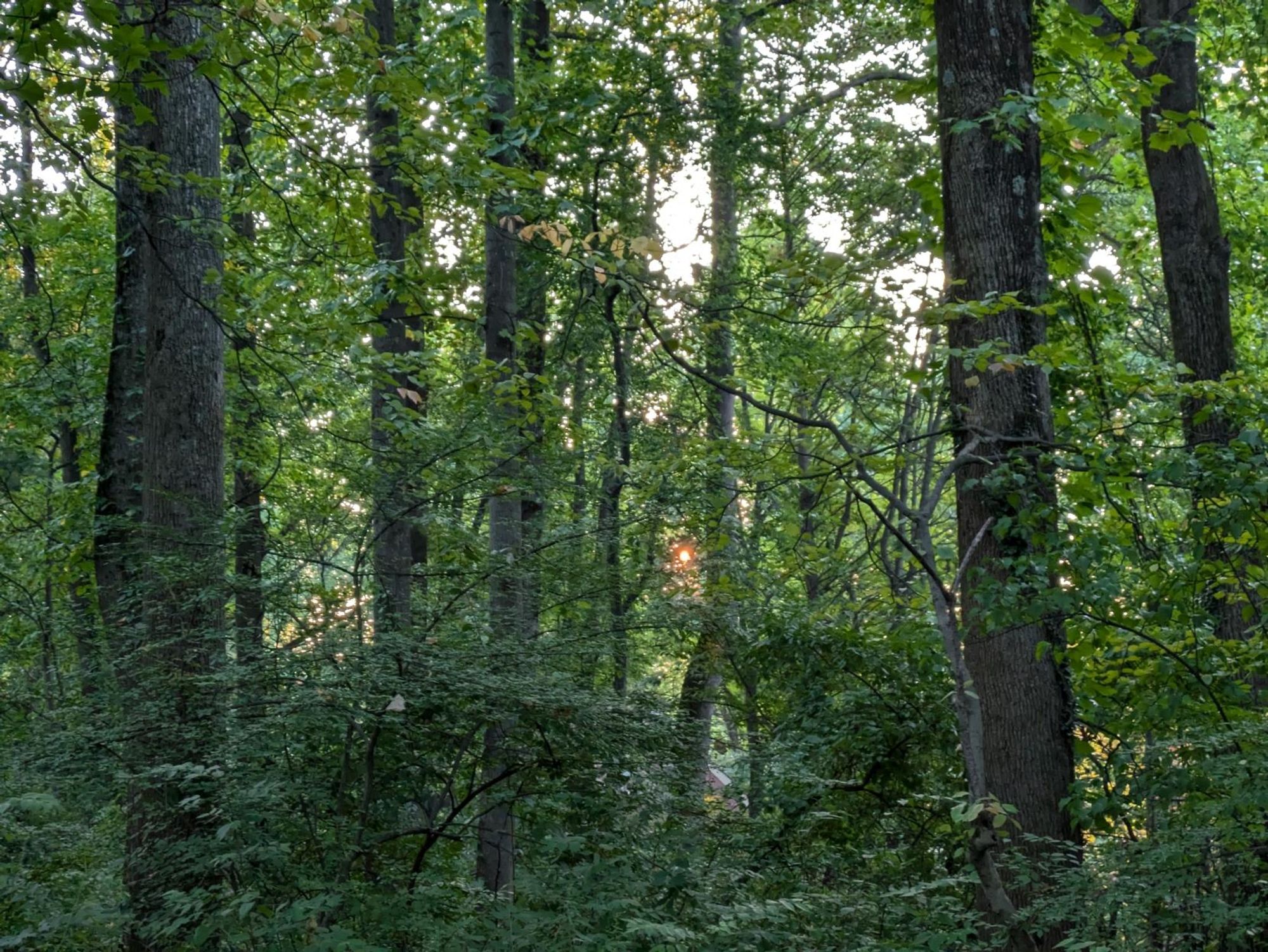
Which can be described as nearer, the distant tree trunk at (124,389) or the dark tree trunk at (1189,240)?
the distant tree trunk at (124,389)

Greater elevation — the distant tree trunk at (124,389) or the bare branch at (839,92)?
the bare branch at (839,92)

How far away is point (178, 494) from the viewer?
641 cm

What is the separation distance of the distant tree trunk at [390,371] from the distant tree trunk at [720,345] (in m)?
1.91

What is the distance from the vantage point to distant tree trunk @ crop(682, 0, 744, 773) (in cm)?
774

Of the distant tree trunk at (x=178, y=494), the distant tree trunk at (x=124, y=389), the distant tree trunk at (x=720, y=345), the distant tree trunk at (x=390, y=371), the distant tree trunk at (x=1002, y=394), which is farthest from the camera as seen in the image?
the distant tree trunk at (x=124, y=389)

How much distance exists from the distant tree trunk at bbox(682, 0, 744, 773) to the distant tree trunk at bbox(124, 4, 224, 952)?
257cm

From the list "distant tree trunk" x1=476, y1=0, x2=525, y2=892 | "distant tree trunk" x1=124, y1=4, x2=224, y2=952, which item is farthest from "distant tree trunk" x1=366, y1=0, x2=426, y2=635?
"distant tree trunk" x1=124, y1=4, x2=224, y2=952

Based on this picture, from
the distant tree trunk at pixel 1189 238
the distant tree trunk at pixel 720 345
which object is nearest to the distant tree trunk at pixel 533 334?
the distant tree trunk at pixel 720 345

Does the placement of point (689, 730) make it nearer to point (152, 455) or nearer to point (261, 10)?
point (152, 455)

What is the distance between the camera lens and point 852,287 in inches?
275

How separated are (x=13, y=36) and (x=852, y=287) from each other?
15.3 feet

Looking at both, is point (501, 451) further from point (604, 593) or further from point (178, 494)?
point (178, 494)

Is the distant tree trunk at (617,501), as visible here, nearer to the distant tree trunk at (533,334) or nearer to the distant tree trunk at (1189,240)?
the distant tree trunk at (533,334)

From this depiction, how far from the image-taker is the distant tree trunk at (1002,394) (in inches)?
238
